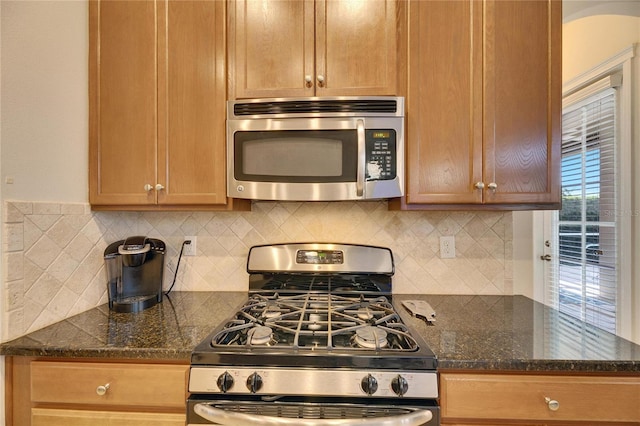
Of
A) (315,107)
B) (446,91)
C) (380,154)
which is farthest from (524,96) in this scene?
(315,107)

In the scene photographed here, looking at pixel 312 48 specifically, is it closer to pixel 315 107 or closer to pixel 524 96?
pixel 315 107

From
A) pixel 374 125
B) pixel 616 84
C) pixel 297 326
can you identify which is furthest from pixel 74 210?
pixel 616 84

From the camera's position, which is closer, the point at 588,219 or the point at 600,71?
the point at 600,71

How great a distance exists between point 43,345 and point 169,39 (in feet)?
4.18

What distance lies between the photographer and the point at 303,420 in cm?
87

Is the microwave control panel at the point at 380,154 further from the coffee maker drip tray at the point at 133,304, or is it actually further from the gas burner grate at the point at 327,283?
the coffee maker drip tray at the point at 133,304

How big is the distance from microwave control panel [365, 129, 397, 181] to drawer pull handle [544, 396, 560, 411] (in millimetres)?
879

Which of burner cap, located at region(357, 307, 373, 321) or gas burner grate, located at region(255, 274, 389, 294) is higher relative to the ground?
gas burner grate, located at region(255, 274, 389, 294)

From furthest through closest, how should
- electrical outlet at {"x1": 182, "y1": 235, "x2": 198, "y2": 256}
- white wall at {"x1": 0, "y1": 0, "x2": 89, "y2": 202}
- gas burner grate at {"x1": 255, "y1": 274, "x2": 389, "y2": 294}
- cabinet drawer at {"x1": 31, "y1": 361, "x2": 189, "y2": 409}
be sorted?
electrical outlet at {"x1": 182, "y1": 235, "x2": 198, "y2": 256}, gas burner grate at {"x1": 255, "y1": 274, "x2": 389, "y2": 294}, white wall at {"x1": 0, "y1": 0, "x2": 89, "y2": 202}, cabinet drawer at {"x1": 31, "y1": 361, "x2": 189, "y2": 409}

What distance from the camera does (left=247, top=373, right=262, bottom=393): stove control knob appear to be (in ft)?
2.96

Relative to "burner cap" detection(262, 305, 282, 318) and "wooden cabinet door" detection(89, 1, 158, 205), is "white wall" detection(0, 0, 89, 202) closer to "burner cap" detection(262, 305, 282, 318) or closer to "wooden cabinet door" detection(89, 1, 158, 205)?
"wooden cabinet door" detection(89, 1, 158, 205)

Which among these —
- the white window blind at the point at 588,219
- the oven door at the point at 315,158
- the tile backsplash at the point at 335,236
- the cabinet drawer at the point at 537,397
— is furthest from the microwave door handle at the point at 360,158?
the white window blind at the point at 588,219

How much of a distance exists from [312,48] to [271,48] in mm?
179

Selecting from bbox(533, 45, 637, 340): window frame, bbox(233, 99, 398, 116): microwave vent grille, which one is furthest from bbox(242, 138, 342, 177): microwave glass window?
bbox(533, 45, 637, 340): window frame
